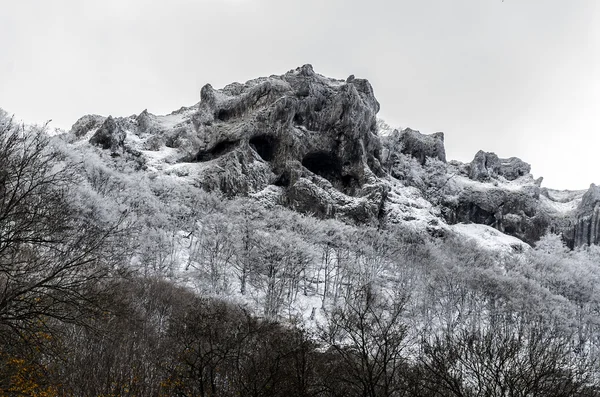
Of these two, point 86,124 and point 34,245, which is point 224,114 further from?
point 34,245

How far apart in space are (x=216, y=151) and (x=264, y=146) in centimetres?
964

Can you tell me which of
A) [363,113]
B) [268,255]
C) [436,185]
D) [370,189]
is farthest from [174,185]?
[436,185]

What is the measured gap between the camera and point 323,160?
8519cm

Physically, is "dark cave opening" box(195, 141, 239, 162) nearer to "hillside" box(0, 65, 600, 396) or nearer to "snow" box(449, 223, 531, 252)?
"hillside" box(0, 65, 600, 396)

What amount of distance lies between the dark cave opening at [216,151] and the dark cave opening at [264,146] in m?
4.23

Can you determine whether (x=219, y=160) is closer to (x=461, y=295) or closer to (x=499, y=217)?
(x=461, y=295)

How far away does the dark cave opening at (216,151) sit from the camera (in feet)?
261

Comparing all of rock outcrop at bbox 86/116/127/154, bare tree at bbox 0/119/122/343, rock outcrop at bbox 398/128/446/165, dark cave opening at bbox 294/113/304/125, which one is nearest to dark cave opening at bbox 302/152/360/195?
dark cave opening at bbox 294/113/304/125

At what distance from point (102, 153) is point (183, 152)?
Answer: 17.9 meters

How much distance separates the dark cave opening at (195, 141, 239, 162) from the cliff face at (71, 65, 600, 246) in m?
0.21

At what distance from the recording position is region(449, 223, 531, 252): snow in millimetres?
88250

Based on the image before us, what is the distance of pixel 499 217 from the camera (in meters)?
105

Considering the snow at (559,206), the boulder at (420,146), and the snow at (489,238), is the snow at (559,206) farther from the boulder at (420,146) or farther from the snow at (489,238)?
the boulder at (420,146)

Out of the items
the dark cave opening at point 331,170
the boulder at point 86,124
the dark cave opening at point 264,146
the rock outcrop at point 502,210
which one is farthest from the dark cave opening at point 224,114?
the rock outcrop at point 502,210
